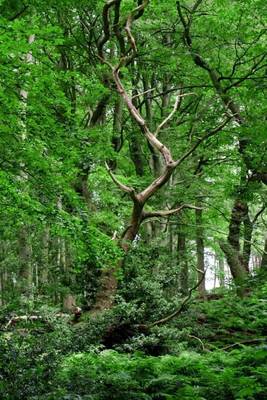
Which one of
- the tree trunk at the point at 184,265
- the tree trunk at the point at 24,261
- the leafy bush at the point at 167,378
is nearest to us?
the leafy bush at the point at 167,378

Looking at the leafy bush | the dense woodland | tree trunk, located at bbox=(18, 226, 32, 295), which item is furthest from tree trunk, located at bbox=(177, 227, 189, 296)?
the leafy bush

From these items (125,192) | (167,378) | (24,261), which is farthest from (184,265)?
(167,378)

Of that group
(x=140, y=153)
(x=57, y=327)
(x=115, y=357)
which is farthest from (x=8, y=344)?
(x=140, y=153)

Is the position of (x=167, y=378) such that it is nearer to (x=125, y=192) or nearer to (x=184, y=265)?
(x=125, y=192)

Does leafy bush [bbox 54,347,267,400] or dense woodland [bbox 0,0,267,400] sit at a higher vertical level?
dense woodland [bbox 0,0,267,400]

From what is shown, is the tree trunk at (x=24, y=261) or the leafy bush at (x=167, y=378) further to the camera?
the tree trunk at (x=24, y=261)

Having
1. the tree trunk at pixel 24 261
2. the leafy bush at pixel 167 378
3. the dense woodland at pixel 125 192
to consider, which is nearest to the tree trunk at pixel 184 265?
the dense woodland at pixel 125 192

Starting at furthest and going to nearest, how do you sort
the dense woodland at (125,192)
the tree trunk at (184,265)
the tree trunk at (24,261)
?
the tree trunk at (184,265)
the tree trunk at (24,261)
the dense woodland at (125,192)

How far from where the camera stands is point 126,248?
11.5 metres

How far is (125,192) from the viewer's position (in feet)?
41.5

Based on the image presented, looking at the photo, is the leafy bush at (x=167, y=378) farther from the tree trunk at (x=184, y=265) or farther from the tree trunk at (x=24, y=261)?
the tree trunk at (x=184, y=265)

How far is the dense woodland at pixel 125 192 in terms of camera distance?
245 inches

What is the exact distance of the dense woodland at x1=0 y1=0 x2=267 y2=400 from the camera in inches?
245

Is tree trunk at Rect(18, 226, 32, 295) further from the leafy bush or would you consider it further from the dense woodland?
the leafy bush
